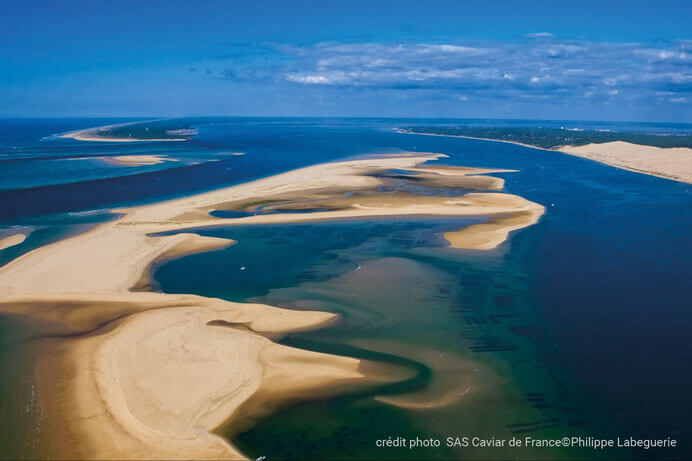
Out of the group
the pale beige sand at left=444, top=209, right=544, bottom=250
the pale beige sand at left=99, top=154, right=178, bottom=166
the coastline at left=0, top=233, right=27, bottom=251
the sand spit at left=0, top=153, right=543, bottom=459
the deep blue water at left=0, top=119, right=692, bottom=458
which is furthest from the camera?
the pale beige sand at left=99, top=154, right=178, bottom=166

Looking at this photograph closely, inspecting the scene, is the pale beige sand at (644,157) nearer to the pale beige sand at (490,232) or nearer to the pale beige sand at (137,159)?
the pale beige sand at (490,232)

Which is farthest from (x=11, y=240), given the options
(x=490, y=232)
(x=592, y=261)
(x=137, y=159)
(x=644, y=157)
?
(x=644, y=157)

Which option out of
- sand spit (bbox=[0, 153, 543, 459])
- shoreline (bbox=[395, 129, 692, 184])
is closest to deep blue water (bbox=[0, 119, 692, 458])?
sand spit (bbox=[0, 153, 543, 459])

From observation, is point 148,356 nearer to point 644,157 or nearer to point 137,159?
point 137,159

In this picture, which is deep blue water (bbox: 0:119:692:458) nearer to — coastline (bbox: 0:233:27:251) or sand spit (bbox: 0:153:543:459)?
coastline (bbox: 0:233:27:251)

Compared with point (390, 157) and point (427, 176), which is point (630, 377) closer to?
point (427, 176)
